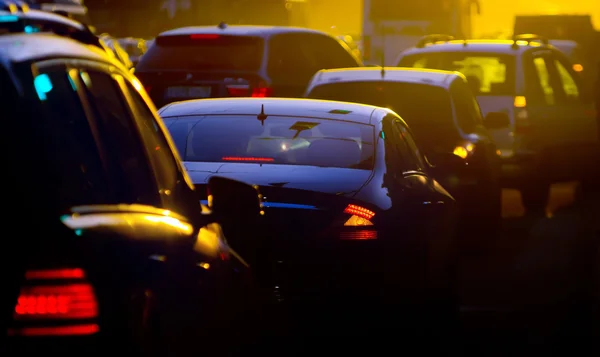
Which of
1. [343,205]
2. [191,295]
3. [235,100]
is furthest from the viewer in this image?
[235,100]

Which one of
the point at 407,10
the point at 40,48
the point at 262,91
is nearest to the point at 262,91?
the point at 262,91

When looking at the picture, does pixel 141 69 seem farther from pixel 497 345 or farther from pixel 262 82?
pixel 497 345

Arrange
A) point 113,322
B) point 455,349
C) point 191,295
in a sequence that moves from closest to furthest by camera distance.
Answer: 1. point 113,322
2. point 191,295
3. point 455,349

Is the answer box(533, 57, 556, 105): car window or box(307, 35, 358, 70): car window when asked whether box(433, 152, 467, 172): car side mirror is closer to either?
box(533, 57, 556, 105): car window

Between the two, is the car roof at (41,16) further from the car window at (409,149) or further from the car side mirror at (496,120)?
the car side mirror at (496,120)

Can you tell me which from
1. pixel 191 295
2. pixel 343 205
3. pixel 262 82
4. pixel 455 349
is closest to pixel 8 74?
pixel 191 295

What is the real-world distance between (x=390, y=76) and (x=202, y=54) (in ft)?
17.3

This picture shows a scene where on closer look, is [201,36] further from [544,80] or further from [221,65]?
[544,80]

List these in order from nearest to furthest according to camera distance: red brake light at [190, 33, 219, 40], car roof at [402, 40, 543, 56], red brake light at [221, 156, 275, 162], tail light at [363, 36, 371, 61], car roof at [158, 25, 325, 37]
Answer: red brake light at [221, 156, 275, 162], car roof at [402, 40, 543, 56], red brake light at [190, 33, 219, 40], car roof at [158, 25, 325, 37], tail light at [363, 36, 371, 61]

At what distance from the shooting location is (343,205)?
7.42 metres

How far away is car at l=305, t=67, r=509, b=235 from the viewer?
40.2 feet

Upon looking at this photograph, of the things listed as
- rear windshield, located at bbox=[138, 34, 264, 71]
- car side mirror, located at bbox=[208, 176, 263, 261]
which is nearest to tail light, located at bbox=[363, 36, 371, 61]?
rear windshield, located at bbox=[138, 34, 264, 71]

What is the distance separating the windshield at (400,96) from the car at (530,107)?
3.07 m

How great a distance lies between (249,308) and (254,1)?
4256 centimetres
